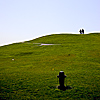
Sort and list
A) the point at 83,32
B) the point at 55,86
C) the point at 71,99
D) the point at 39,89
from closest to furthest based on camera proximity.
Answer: the point at 71,99 → the point at 39,89 → the point at 55,86 → the point at 83,32

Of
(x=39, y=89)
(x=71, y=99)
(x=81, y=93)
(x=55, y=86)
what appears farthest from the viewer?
(x=55, y=86)

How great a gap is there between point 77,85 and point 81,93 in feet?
6.50

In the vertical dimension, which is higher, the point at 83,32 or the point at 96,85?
the point at 83,32

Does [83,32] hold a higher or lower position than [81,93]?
higher

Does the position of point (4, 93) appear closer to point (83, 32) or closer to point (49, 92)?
point (49, 92)

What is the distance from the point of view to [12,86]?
1514cm

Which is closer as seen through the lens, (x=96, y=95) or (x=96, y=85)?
(x=96, y=95)

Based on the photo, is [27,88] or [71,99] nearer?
[71,99]

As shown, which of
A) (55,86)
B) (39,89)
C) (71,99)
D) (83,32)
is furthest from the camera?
(83,32)

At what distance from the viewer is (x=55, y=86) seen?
15086 mm

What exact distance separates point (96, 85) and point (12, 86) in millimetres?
7348

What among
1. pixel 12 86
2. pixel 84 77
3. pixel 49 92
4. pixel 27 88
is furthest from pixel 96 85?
pixel 12 86

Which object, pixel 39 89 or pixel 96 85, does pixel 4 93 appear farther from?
pixel 96 85

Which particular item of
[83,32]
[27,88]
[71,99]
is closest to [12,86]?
[27,88]
